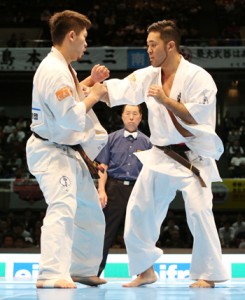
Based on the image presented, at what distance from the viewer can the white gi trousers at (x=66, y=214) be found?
13.6 ft

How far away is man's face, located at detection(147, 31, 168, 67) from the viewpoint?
4.97 m

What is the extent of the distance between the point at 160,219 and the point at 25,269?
328 centimetres

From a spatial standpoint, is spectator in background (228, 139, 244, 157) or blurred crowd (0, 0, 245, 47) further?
blurred crowd (0, 0, 245, 47)

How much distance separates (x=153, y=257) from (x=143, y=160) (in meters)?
0.74

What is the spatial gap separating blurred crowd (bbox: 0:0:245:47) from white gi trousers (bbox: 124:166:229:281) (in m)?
13.6

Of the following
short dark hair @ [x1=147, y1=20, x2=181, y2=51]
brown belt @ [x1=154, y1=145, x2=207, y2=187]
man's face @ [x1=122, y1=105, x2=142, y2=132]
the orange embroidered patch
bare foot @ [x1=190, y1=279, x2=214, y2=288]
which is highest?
short dark hair @ [x1=147, y1=20, x2=181, y2=51]

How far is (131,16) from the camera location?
63.1 ft

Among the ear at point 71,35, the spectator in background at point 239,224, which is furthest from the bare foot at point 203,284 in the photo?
the spectator in background at point 239,224

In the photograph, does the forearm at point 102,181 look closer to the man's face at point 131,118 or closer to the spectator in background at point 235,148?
the man's face at point 131,118

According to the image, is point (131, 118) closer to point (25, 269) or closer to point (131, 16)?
point (25, 269)

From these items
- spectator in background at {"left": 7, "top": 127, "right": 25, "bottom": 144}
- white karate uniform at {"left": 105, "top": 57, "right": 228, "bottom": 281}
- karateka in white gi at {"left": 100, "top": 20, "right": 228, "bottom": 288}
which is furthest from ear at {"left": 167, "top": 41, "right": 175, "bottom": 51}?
spectator in background at {"left": 7, "top": 127, "right": 25, "bottom": 144}

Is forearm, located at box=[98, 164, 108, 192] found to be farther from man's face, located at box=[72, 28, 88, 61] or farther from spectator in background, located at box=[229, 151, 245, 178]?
spectator in background, located at box=[229, 151, 245, 178]

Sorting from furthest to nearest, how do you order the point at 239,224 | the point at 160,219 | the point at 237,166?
1. the point at 237,166
2. the point at 239,224
3. the point at 160,219

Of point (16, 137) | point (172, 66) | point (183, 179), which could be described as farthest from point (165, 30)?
→ point (16, 137)
